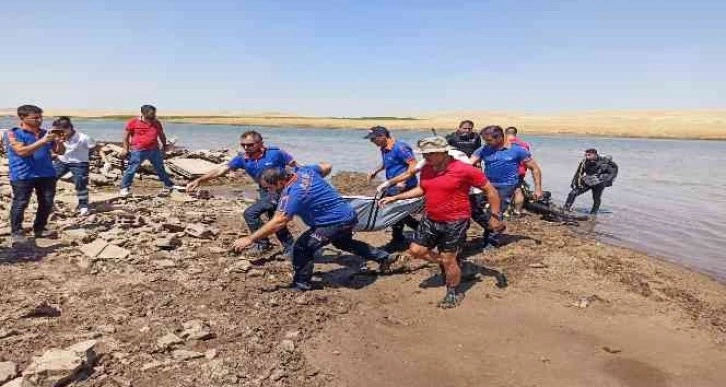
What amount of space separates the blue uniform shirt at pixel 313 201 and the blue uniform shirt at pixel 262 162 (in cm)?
109

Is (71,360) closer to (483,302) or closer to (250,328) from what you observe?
(250,328)

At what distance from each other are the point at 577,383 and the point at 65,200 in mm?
9937

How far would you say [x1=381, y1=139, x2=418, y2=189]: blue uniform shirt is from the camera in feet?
24.8

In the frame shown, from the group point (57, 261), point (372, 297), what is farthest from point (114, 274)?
point (372, 297)

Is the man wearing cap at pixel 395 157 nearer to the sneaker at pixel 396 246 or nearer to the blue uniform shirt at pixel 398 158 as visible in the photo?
the blue uniform shirt at pixel 398 158

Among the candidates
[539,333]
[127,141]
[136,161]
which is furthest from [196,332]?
[127,141]

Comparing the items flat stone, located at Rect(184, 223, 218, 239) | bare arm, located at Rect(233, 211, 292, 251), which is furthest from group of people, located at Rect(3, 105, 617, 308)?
flat stone, located at Rect(184, 223, 218, 239)

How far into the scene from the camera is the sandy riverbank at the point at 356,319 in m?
4.40

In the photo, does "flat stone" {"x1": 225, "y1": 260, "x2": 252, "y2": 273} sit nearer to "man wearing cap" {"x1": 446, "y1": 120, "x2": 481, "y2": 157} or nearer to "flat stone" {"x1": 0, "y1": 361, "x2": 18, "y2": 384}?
"flat stone" {"x1": 0, "y1": 361, "x2": 18, "y2": 384}

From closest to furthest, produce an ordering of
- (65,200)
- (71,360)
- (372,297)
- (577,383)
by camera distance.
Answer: (71,360) < (577,383) < (372,297) < (65,200)

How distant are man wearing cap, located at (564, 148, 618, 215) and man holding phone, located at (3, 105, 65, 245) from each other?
1030 cm

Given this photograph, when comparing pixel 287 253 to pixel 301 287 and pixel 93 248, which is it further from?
pixel 93 248

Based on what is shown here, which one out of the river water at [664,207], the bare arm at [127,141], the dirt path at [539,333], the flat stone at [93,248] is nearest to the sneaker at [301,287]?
the dirt path at [539,333]

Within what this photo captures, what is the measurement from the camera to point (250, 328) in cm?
505
